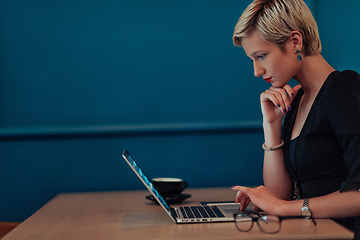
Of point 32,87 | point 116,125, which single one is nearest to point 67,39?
point 32,87

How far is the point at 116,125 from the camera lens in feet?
5.66

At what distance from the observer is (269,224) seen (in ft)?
2.92

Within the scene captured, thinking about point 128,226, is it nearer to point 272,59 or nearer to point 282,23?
point 272,59

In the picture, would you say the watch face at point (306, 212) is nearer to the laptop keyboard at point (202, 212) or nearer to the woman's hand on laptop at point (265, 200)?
the woman's hand on laptop at point (265, 200)

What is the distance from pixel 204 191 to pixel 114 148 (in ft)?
1.70

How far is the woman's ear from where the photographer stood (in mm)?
1129

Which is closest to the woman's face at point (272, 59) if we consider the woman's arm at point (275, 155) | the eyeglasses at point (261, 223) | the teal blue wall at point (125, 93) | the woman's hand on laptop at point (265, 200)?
the woman's arm at point (275, 155)

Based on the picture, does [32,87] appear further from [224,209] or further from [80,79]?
[224,209]

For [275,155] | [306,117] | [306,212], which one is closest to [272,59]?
[306,117]

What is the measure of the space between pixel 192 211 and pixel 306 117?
542 millimetres

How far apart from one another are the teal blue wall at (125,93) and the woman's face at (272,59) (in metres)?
0.61

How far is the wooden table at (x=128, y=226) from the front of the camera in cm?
82

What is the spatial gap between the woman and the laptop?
8 cm

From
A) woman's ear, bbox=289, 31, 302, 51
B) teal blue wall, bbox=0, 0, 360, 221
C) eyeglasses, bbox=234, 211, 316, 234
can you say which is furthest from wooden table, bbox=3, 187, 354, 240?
woman's ear, bbox=289, 31, 302, 51
